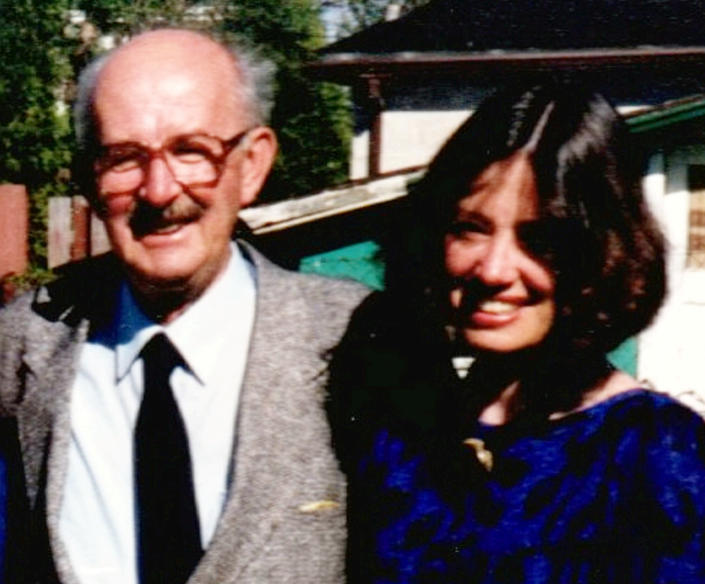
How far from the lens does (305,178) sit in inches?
675

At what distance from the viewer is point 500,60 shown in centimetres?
1093

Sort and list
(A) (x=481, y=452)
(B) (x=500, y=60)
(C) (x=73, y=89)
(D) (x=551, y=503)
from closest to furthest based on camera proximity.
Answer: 1. (D) (x=551, y=503)
2. (A) (x=481, y=452)
3. (B) (x=500, y=60)
4. (C) (x=73, y=89)

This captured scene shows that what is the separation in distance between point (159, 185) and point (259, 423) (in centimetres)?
55

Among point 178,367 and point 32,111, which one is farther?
point 32,111

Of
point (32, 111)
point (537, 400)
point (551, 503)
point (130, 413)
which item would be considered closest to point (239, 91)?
point (130, 413)

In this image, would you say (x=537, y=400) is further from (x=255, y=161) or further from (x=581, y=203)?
(x=255, y=161)

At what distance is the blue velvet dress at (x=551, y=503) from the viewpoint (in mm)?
1822

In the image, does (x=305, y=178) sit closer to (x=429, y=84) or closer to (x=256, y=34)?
(x=256, y=34)

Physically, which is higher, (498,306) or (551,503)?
(498,306)

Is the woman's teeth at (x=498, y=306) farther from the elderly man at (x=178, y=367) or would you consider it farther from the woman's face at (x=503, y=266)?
the elderly man at (x=178, y=367)

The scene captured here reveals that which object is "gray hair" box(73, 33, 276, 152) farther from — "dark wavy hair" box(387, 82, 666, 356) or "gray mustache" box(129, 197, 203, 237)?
"dark wavy hair" box(387, 82, 666, 356)

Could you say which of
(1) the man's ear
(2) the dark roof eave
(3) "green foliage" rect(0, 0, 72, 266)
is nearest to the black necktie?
(1) the man's ear

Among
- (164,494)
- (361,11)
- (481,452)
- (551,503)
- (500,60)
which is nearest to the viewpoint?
(551,503)

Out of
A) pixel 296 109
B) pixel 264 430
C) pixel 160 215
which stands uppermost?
pixel 160 215
